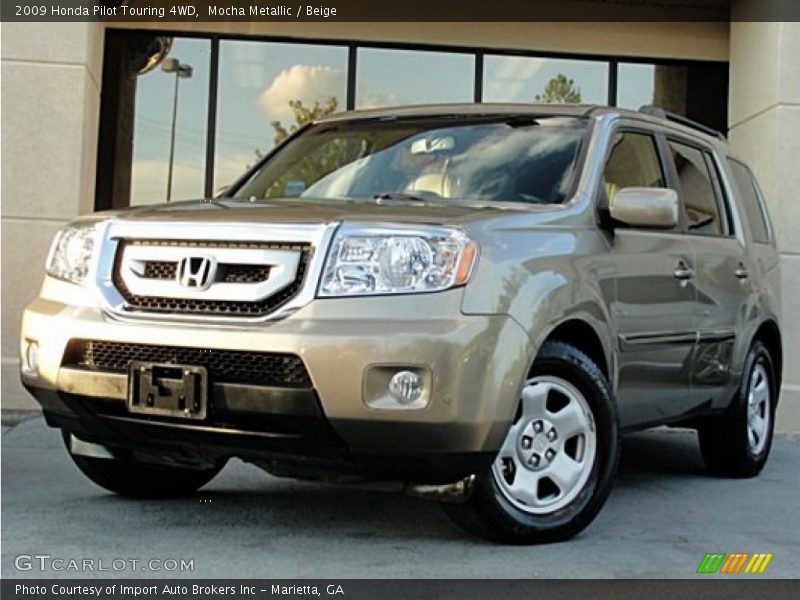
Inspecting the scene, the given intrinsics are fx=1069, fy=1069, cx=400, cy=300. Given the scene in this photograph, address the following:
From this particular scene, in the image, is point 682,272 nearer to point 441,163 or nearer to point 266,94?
point 441,163

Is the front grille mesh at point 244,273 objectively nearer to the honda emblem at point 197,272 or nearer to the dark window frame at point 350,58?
the honda emblem at point 197,272

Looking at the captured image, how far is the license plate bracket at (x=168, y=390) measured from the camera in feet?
12.4

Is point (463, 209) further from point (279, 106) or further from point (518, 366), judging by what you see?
point (279, 106)

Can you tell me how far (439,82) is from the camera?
10547mm

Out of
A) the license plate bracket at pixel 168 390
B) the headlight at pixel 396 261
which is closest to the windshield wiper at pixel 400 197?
the headlight at pixel 396 261

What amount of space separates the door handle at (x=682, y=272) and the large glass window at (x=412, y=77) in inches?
223

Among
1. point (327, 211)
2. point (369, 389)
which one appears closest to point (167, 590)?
point (369, 389)

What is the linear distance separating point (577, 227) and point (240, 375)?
1.54 meters

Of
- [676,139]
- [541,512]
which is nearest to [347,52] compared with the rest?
[676,139]

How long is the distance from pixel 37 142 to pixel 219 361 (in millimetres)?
5129

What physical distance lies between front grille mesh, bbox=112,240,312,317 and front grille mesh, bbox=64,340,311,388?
0.14 metres

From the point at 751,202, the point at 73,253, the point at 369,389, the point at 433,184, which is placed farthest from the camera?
the point at 751,202
